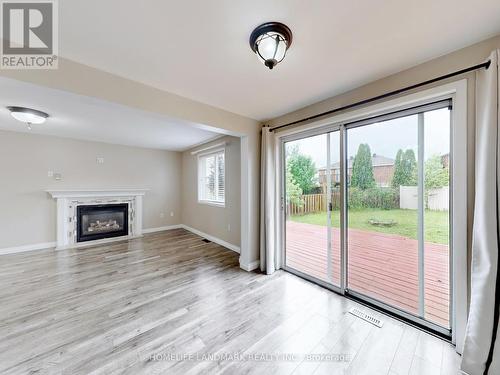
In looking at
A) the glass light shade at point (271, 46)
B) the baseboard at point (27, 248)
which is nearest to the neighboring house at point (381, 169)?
the glass light shade at point (271, 46)

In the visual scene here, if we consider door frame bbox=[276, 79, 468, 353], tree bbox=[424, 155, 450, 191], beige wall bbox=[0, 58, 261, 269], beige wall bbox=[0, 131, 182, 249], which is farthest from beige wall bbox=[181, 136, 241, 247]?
door frame bbox=[276, 79, 468, 353]

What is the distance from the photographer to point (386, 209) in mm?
2119

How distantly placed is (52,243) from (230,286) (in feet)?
14.2

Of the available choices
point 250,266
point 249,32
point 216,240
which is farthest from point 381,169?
point 216,240

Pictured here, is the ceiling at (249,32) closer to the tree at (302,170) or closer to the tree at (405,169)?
the tree at (405,169)

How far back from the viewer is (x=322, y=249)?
2850 millimetres

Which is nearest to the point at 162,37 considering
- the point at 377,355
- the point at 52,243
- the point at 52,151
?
the point at 377,355

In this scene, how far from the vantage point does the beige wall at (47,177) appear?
12.6 ft

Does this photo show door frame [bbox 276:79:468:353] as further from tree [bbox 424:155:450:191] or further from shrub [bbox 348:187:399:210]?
shrub [bbox 348:187:399:210]

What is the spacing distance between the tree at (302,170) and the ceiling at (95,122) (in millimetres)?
1462

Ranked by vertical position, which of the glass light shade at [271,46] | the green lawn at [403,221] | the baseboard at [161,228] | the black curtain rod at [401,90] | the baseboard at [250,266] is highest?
the glass light shade at [271,46]

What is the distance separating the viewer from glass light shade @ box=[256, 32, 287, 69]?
1353 mm

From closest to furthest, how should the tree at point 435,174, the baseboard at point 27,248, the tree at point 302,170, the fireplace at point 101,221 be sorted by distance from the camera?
the tree at point 435,174, the tree at point 302,170, the baseboard at point 27,248, the fireplace at point 101,221

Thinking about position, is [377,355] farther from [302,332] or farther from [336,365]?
[302,332]
